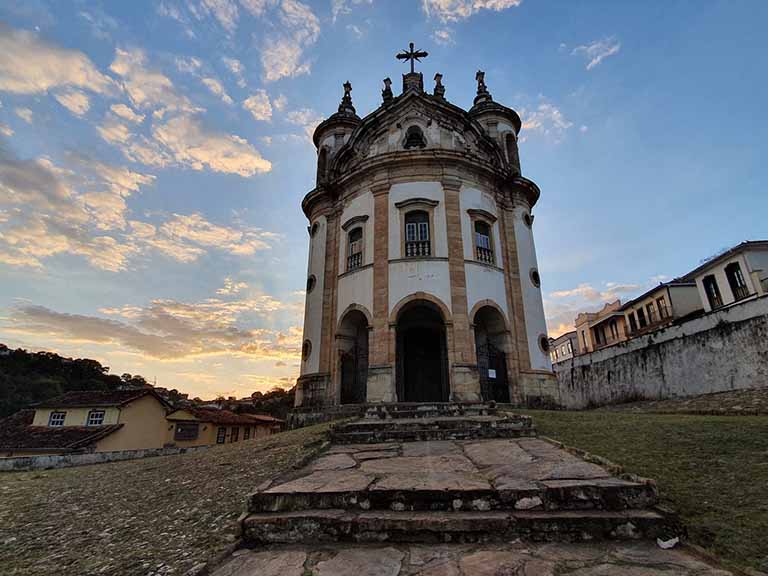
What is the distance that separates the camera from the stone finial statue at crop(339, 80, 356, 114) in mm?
20078

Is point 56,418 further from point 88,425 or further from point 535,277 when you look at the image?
point 535,277

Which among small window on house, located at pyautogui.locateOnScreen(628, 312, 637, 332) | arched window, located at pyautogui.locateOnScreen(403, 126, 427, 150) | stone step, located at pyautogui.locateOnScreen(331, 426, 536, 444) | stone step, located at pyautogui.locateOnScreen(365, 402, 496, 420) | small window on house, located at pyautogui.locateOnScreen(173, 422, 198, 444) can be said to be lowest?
small window on house, located at pyautogui.locateOnScreen(173, 422, 198, 444)

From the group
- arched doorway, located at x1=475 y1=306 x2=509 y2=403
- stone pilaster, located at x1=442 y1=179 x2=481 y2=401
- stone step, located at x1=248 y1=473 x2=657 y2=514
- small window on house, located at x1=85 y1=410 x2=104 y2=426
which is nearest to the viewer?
stone step, located at x1=248 y1=473 x2=657 y2=514

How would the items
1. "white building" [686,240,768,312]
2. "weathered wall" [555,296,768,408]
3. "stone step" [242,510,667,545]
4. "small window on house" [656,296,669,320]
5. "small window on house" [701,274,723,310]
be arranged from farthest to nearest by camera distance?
1. "small window on house" [656,296,669,320]
2. "small window on house" [701,274,723,310]
3. "white building" [686,240,768,312]
4. "weathered wall" [555,296,768,408]
5. "stone step" [242,510,667,545]

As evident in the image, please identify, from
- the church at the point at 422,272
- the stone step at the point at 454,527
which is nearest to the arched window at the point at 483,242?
the church at the point at 422,272

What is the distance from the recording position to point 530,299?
15.8 meters

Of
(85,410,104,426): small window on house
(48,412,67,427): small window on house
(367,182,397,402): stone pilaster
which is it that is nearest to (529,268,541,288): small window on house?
(367,182,397,402): stone pilaster

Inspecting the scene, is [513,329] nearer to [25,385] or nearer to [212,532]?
[212,532]

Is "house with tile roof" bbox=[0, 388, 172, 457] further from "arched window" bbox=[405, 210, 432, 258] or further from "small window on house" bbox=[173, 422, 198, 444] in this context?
"arched window" bbox=[405, 210, 432, 258]

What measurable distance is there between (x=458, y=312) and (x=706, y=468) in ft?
30.5

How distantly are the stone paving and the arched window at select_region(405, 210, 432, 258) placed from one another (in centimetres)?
1182

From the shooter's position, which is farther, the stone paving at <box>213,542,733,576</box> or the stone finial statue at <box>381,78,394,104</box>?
the stone finial statue at <box>381,78,394,104</box>

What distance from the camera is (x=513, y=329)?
1477 centimetres

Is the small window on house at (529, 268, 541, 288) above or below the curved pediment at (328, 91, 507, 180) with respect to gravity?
below
